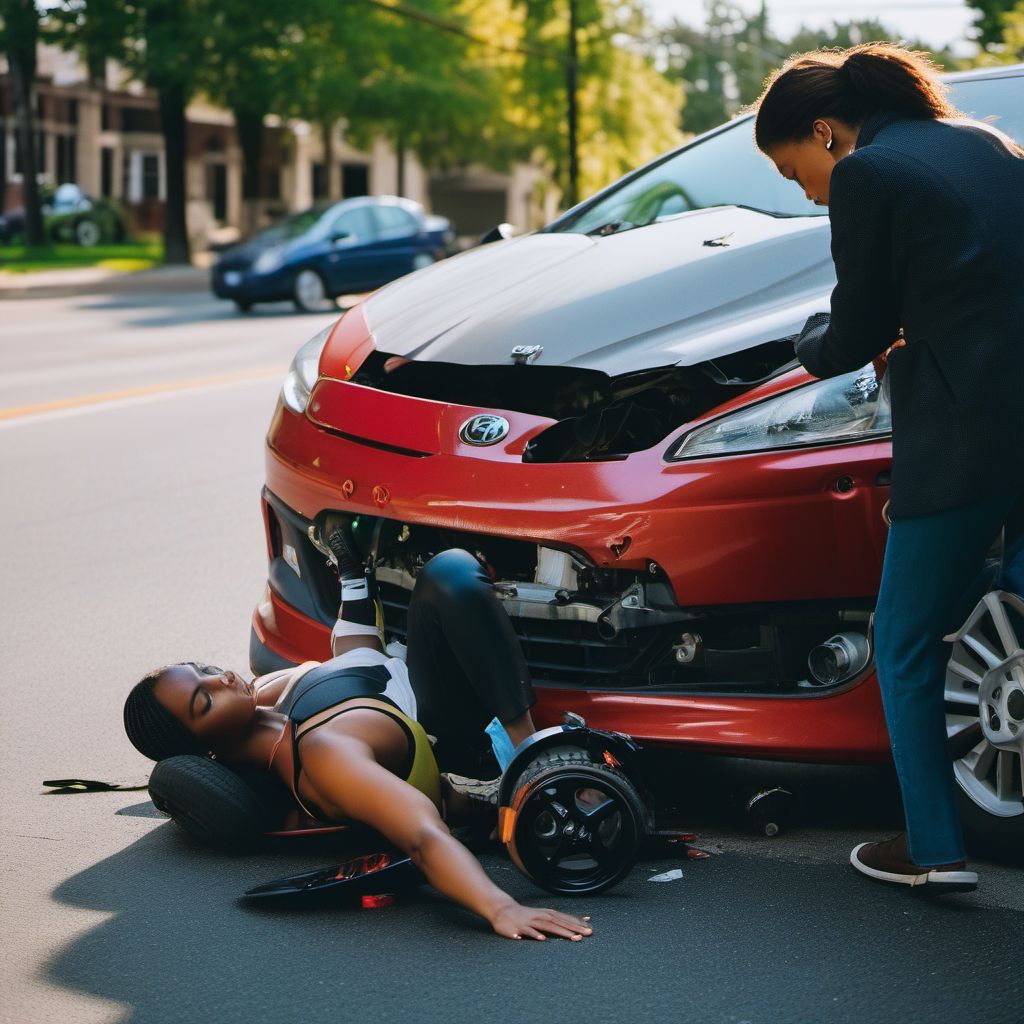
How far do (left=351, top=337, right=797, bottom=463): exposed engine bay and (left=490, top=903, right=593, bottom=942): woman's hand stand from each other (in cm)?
107

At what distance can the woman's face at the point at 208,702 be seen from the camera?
155 inches

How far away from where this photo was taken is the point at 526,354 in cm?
417

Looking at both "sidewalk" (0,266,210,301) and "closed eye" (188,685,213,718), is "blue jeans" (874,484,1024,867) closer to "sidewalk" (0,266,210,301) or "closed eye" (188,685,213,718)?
"closed eye" (188,685,213,718)

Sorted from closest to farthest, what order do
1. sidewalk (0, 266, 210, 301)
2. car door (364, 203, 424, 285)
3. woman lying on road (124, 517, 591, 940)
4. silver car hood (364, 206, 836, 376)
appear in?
1. woman lying on road (124, 517, 591, 940)
2. silver car hood (364, 206, 836, 376)
3. car door (364, 203, 424, 285)
4. sidewalk (0, 266, 210, 301)

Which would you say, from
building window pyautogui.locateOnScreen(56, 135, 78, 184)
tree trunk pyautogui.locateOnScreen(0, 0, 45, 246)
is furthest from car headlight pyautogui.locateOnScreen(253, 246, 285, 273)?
building window pyautogui.locateOnScreen(56, 135, 78, 184)

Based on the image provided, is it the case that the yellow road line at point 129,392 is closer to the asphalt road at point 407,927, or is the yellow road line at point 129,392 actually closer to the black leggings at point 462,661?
the asphalt road at point 407,927

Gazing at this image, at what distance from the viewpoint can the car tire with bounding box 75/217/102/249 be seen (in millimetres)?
42656

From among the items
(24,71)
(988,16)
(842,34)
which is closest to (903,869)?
(24,71)

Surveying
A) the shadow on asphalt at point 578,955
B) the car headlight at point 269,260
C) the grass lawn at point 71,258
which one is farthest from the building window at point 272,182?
the shadow on asphalt at point 578,955

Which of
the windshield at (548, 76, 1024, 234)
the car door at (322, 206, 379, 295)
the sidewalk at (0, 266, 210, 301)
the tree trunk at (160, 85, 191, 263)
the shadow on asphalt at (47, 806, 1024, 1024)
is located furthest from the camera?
the tree trunk at (160, 85, 191, 263)

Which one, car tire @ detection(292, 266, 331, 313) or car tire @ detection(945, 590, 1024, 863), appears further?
car tire @ detection(292, 266, 331, 313)

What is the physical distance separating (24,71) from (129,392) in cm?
2202

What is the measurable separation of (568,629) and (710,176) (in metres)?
2.11

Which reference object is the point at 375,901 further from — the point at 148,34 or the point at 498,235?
the point at 148,34
